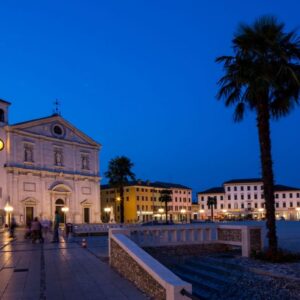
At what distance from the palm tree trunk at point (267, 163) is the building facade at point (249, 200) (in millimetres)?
128217

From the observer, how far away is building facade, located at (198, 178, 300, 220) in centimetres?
14338

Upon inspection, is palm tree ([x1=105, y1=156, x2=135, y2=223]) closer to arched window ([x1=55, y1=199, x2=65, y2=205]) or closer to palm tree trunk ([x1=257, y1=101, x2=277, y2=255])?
arched window ([x1=55, y1=199, x2=65, y2=205])

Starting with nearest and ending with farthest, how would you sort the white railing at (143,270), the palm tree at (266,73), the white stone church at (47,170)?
the white railing at (143,270)
the palm tree at (266,73)
the white stone church at (47,170)

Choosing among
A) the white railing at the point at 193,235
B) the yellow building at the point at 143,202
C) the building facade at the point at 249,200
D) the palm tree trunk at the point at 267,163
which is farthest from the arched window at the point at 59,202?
the building facade at the point at 249,200

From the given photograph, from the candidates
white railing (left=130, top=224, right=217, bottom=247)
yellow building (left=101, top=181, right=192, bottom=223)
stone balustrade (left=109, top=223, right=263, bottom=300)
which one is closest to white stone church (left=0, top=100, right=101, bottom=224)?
yellow building (left=101, top=181, right=192, bottom=223)

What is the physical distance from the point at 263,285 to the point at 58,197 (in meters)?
61.5

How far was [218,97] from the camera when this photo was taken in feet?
57.6

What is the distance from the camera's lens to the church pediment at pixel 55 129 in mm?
67125

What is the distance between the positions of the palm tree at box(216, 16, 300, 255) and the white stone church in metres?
47.1

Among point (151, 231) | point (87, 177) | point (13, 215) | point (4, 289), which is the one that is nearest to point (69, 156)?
point (87, 177)

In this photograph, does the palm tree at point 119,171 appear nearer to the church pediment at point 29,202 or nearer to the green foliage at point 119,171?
the green foliage at point 119,171

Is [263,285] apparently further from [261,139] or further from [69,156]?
[69,156]

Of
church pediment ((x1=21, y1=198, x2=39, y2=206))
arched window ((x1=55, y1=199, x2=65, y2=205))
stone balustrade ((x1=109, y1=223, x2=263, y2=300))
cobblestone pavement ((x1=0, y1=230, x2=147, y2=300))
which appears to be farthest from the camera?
arched window ((x1=55, y1=199, x2=65, y2=205))

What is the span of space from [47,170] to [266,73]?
57362 millimetres
